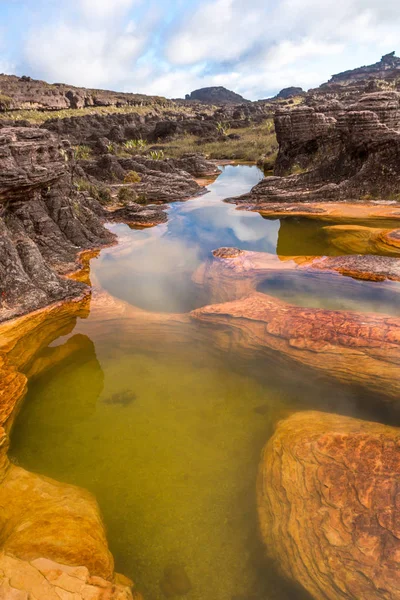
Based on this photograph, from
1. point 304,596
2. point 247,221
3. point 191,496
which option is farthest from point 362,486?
point 247,221

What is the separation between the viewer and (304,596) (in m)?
4.06

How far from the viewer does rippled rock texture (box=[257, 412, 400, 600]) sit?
4.02 m

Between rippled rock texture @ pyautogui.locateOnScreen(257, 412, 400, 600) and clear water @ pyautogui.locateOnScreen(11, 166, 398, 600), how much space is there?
28cm

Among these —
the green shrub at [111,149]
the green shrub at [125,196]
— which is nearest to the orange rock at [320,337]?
the green shrub at [125,196]

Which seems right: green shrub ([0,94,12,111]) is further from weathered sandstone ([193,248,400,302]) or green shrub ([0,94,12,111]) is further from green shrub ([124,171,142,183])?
weathered sandstone ([193,248,400,302])

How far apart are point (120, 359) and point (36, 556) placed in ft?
14.9

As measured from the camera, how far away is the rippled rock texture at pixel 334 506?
4021 millimetres

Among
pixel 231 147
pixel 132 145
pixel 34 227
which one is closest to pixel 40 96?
pixel 132 145

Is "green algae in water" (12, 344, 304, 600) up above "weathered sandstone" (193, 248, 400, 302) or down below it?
below

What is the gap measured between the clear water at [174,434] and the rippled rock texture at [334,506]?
279mm

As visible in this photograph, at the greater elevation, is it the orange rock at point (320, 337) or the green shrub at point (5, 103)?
the green shrub at point (5, 103)

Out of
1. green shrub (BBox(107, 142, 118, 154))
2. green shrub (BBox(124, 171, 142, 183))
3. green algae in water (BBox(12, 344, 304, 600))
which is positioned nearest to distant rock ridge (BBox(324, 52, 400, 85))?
green shrub (BBox(107, 142, 118, 154))

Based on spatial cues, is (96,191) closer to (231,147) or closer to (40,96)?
(231,147)

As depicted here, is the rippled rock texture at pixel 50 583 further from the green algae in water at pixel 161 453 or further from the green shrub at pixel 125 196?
the green shrub at pixel 125 196
